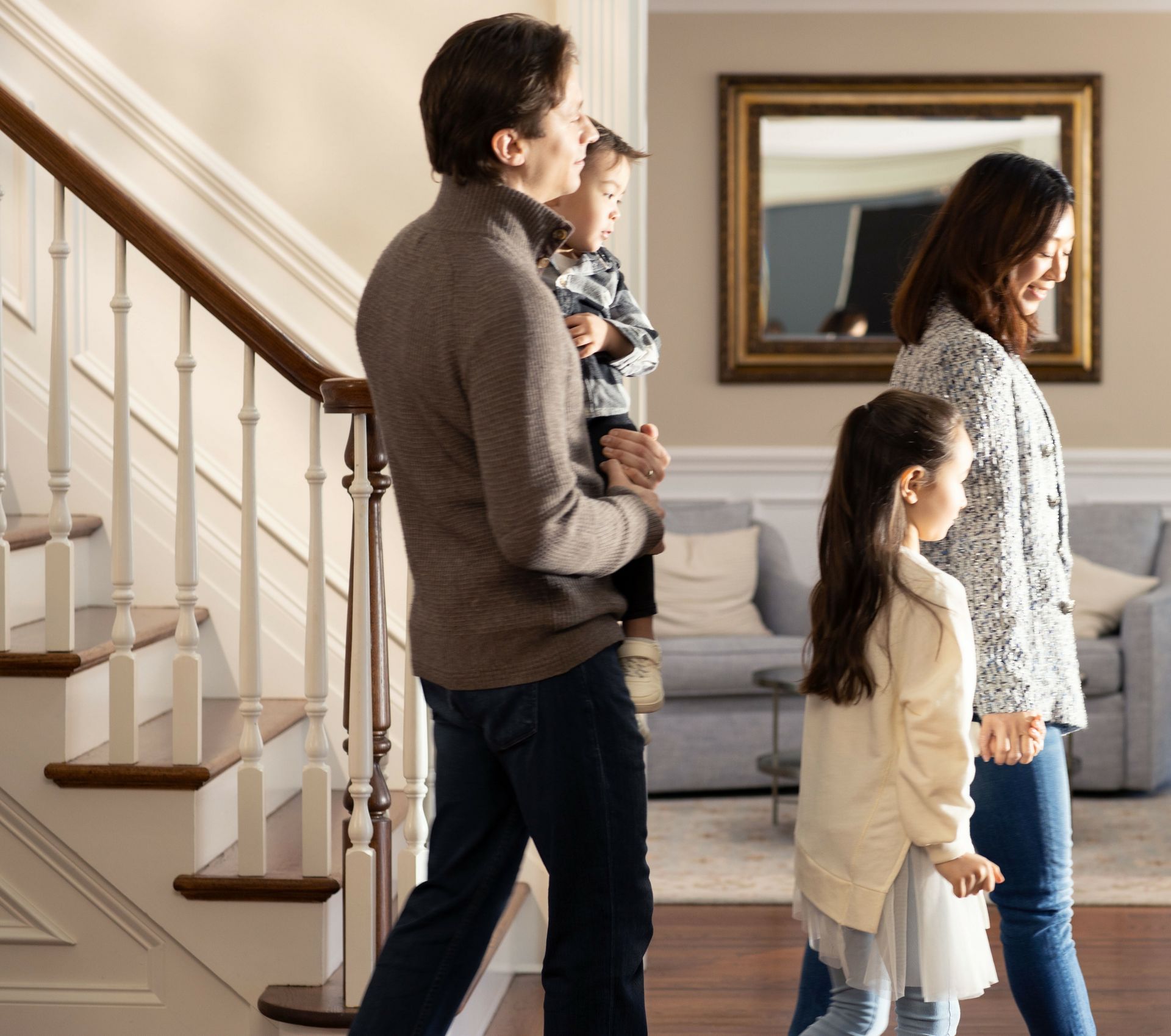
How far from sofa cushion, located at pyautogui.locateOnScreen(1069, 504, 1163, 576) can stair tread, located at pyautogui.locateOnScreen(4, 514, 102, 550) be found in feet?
11.7

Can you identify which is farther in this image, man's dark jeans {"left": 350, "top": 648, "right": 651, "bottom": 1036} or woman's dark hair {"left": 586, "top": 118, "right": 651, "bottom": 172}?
woman's dark hair {"left": 586, "top": 118, "right": 651, "bottom": 172}

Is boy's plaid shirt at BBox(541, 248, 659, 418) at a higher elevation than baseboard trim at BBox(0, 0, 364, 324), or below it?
below

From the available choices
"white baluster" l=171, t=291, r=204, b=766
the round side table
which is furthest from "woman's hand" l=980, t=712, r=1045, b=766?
the round side table

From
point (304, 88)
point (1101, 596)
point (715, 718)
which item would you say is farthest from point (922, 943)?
point (1101, 596)

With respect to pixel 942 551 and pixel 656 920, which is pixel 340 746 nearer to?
pixel 656 920

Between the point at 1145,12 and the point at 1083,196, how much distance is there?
80 centimetres

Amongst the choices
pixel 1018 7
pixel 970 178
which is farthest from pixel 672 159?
pixel 970 178

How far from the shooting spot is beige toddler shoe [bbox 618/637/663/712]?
1.43 m

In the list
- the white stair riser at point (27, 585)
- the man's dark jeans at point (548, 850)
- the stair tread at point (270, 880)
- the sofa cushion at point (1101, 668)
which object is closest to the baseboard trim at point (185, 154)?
the white stair riser at point (27, 585)

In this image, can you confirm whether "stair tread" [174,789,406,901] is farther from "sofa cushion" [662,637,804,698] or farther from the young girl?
"sofa cushion" [662,637,804,698]

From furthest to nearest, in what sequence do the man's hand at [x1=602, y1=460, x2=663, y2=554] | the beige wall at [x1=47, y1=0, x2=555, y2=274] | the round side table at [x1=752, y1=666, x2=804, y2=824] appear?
the round side table at [x1=752, y1=666, x2=804, y2=824] < the beige wall at [x1=47, y1=0, x2=555, y2=274] < the man's hand at [x1=602, y1=460, x2=663, y2=554]

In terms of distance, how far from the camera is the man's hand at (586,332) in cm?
150

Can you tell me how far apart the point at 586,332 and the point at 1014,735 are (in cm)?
73

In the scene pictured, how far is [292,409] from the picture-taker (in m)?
2.82
